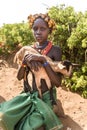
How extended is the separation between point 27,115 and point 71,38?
2113 millimetres

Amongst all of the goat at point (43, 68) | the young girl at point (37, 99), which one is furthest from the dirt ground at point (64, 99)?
the goat at point (43, 68)

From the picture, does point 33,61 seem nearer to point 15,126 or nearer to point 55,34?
point 15,126

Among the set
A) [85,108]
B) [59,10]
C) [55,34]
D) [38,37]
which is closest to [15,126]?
[38,37]

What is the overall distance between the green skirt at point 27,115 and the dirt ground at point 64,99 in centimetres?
107

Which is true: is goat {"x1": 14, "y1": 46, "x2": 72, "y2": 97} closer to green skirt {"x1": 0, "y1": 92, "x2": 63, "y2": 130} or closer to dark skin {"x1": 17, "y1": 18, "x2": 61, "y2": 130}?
dark skin {"x1": 17, "y1": 18, "x2": 61, "y2": 130}

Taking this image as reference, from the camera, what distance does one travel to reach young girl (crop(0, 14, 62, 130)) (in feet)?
13.1

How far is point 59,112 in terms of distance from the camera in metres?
5.35

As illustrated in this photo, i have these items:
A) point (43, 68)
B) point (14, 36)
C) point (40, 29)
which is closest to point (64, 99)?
point (14, 36)

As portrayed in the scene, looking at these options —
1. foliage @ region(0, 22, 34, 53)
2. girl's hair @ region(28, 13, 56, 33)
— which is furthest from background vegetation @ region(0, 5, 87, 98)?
girl's hair @ region(28, 13, 56, 33)

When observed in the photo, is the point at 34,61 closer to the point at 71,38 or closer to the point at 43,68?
the point at 43,68

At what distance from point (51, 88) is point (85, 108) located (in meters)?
1.58

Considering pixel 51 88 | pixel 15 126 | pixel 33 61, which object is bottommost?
pixel 15 126

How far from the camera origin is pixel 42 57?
4.05 meters

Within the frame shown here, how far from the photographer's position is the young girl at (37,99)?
13.1 ft
